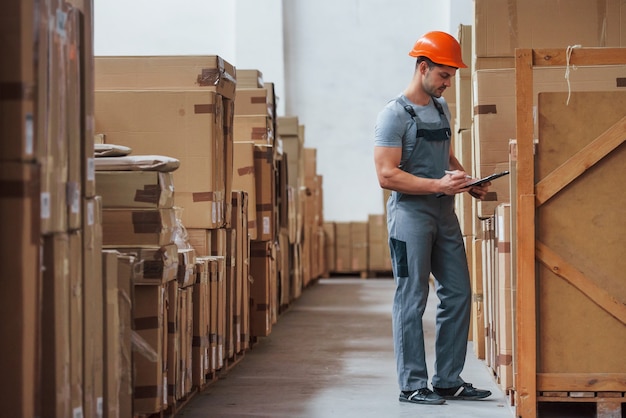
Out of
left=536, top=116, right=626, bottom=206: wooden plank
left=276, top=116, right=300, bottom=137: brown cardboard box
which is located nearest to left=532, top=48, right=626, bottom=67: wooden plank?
left=536, top=116, right=626, bottom=206: wooden plank

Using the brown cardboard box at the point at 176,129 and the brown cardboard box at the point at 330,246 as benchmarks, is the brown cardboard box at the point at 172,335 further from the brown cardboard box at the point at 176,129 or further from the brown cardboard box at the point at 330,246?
the brown cardboard box at the point at 330,246

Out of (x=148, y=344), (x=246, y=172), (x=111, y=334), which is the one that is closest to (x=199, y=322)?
(x=148, y=344)

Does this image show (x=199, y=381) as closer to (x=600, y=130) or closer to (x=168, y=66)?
(x=168, y=66)

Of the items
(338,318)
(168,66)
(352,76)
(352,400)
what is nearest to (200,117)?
(168,66)

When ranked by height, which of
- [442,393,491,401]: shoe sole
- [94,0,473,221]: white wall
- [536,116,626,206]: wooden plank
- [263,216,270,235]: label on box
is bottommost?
[442,393,491,401]: shoe sole

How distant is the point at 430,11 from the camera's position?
17906 millimetres

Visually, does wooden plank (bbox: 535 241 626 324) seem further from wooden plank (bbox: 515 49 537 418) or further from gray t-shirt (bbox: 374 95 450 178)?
gray t-shirt (bbox: 374 95 450 178)

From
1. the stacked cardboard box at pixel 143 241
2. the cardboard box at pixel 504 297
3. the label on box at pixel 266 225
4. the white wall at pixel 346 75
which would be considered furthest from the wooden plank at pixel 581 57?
the white wall at pixel 346 75

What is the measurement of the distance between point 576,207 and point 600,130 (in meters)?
0.35

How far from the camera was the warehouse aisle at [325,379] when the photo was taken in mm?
5043

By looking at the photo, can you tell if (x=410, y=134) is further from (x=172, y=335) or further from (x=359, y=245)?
(x=359, y=245)

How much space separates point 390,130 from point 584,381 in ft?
5.25

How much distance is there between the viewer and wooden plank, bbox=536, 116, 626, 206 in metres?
4.27

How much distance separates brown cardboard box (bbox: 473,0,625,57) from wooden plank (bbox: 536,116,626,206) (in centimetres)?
195
